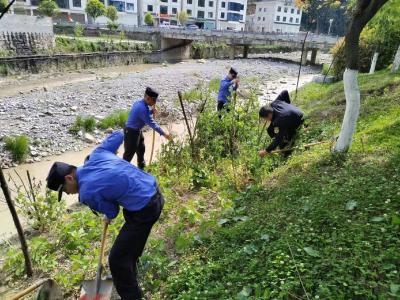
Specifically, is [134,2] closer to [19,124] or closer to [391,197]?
[19,124]

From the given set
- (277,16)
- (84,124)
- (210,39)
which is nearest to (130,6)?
(210,39)

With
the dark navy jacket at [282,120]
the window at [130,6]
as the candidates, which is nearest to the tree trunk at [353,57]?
the dark navy jacket at [282,120]

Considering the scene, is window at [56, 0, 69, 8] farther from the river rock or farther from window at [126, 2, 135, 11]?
the river rock

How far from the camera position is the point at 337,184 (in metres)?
4.35

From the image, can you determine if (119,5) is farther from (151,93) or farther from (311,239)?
(311,239)

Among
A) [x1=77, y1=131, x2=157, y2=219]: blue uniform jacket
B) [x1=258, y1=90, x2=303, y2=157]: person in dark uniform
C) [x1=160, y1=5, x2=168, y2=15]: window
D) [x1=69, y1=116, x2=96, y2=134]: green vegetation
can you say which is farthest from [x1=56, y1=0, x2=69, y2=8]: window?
[x1=77, y1=131, x2=157, y2=219]: blue uniform jacket

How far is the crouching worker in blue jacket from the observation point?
287 cm

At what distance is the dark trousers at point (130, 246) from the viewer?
3.16m

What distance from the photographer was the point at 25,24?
2395 centimetres

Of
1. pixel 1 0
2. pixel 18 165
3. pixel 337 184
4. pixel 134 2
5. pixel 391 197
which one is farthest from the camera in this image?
pixel 134 2

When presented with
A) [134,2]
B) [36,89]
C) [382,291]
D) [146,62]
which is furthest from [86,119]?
[134,2]

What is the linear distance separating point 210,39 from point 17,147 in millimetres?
33196

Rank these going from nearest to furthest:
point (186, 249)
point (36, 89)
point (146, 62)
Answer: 1. point (186, 249)
2. point (36, 89)
3. point (146, 62)

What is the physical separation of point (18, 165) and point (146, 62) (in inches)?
1007
